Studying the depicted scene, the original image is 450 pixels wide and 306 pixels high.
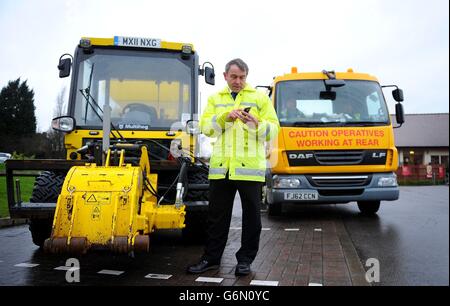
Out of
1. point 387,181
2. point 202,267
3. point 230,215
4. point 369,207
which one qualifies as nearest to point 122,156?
point 230,215

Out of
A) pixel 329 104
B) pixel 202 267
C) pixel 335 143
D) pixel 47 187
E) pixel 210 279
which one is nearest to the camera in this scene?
pixel 210 279

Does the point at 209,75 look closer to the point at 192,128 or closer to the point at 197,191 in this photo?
the point at 192,128

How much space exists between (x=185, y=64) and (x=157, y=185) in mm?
1903

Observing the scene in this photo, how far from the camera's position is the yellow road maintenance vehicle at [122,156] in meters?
3.28

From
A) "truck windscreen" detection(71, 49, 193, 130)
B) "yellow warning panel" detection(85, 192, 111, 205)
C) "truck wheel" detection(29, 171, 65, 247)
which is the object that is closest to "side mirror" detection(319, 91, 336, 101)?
"truck windscreen" detection(71, 49, 193, 130)

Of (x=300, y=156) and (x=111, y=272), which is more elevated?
(x=300, y=156)

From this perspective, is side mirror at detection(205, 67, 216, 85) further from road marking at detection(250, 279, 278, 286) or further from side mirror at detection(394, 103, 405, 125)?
side mirror at detection(394, 103, 405, 125)

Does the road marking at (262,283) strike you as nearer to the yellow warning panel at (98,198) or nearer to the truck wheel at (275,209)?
the yellow warning panel at (98,198)

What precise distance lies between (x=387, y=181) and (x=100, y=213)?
569 cm

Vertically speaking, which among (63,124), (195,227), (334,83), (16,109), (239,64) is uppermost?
(16,109)

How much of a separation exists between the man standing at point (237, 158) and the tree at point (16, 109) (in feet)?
34.3

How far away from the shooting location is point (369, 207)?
865 centimetres

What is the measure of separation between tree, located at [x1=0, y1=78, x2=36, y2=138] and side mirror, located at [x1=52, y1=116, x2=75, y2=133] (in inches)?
328

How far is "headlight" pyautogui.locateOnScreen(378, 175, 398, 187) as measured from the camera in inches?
289
